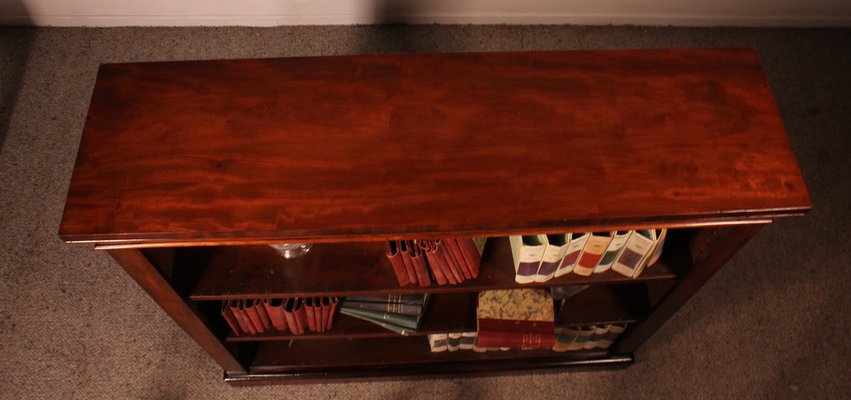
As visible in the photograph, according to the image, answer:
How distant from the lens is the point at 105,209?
1040mm

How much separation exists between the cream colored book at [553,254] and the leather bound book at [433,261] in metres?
0.20

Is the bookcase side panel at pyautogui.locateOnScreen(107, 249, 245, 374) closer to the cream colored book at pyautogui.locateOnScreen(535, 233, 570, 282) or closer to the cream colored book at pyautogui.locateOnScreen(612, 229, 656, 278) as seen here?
the cream colored book at pyautogui.locateOnScreen(535, 233, 570, 282)

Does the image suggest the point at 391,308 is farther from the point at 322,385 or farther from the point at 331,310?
the point at 322,385

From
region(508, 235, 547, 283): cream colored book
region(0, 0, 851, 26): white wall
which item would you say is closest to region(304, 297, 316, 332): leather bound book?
region(508, 235, 547, 283): cream colored book

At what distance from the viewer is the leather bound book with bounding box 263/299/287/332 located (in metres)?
1.41

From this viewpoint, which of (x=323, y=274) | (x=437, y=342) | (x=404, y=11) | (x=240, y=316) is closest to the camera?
(x=323, y=274)

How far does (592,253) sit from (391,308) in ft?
1.72

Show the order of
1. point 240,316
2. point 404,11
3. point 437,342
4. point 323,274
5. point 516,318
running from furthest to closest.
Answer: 1. point 404,11
2. point 437,342
3. point 516,318
4. point 240,316
5. point 323,274

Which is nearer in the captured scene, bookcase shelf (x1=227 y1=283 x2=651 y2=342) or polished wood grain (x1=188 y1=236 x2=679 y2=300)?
polished wood grain (x1=188 y1=236 x2=679 y2=300)

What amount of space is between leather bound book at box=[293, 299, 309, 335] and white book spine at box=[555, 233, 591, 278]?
0.58 meters

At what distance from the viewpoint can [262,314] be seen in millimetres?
1446

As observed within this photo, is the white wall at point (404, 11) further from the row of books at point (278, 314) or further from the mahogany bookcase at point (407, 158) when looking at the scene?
the row of books at point (278, 314)

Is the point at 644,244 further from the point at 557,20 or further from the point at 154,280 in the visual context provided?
the point at 557,20

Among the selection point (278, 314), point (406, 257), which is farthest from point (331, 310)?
point (406, 257)
